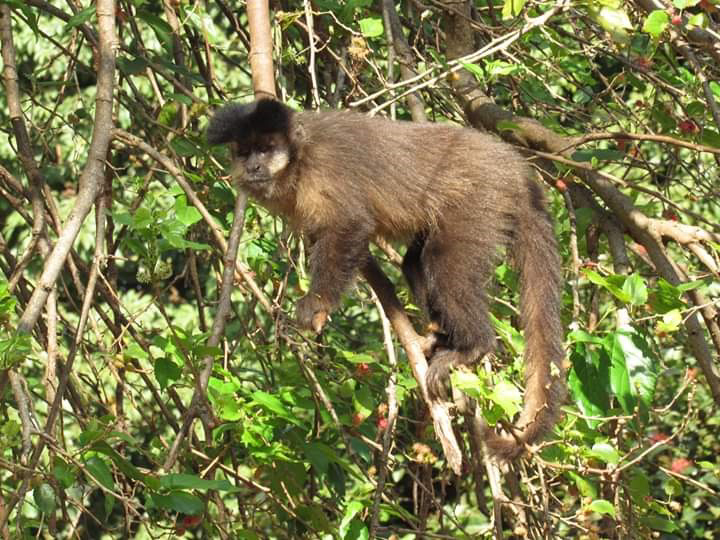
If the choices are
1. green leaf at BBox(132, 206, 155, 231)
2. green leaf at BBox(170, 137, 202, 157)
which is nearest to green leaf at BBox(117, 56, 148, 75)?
green leaf at BBox(170, 137, 202, 157)

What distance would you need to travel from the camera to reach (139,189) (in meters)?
4.19

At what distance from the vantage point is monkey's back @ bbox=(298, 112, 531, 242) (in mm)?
4602

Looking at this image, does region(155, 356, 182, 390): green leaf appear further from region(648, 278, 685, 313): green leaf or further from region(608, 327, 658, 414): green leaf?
region(648, 278, 685, 313): green leaf

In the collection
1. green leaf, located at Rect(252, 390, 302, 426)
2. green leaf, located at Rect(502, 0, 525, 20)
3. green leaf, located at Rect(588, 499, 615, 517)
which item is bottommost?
green leaf, located at Rect(588, 499, 615, 517)

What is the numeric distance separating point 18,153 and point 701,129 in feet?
9.39

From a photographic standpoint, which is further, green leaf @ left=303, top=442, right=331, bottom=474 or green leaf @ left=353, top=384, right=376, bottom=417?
green leaf @ left=353, top=384, right=376, bottom=417

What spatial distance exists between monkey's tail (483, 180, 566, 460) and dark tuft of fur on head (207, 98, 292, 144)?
1154mm

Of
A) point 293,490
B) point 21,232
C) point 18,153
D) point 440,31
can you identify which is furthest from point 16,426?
point 21,232

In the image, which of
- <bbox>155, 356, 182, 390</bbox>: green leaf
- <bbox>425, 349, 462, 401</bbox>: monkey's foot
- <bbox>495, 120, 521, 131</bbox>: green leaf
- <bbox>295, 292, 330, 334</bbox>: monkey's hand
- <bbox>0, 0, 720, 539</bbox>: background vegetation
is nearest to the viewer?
<bbox>0, 0, 720, 539</bbox>: background vegetation

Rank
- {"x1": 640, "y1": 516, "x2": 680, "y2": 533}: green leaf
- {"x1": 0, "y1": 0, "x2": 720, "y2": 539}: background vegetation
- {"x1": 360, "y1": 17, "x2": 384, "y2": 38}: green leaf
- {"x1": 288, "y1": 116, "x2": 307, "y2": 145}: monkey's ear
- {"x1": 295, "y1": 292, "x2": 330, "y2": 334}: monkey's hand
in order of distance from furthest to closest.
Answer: {"x1": 288, "y1": 116, "x2": 307, "y2": 145}: monkey's ear
{"x1": 360, "y1": 17, "x2": 384, "y2": 38}: green leaf
{"x1": 295, "y1": 292, "x2": 330, "y2": 334}: monkey's hand
{"x1": 640, "y1": 516, "x2": 680, "y2": 533}: green leaf
{"x1": 0, "y1": 0, "x2": 720, "y2": 539}: background vegetation

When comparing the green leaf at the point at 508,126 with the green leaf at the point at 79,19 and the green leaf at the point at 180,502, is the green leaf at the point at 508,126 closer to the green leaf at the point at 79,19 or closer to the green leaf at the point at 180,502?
the green leaf at the point at 79,19

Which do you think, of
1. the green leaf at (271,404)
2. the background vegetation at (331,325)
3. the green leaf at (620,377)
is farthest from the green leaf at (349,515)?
the green leaf at (620,377)

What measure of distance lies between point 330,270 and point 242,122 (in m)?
0.75

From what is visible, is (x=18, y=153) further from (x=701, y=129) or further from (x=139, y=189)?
(x=701, y=129)
